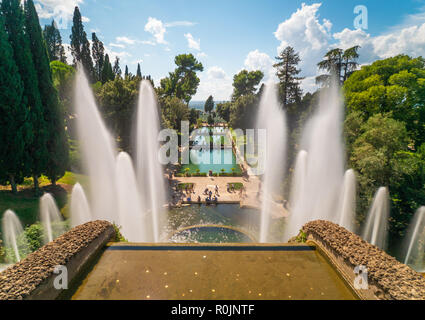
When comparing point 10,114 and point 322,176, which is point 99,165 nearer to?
point 10,114

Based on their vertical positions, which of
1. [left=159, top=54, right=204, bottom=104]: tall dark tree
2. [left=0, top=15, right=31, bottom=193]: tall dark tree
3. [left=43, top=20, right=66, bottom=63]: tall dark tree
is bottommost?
[left=0, top=15, right=31, bottom=193]: tall dark tree

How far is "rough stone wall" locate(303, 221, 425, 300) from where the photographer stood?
4.66 meters

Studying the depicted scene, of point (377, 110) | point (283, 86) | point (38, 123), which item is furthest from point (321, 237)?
point (283, 86)

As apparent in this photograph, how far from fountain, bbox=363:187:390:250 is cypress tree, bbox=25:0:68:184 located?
22.4 m

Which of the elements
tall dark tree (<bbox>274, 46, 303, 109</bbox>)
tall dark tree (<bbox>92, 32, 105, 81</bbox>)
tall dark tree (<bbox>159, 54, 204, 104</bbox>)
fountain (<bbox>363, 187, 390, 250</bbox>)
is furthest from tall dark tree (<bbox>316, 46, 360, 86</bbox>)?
tall dark tree (<bbox>92, 32, 105, 81</bbox>)

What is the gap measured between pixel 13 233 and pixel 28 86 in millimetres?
9618

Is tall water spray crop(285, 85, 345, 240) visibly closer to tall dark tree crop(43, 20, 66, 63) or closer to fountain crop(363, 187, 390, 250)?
fountain crop(363, 187, 390, 250)

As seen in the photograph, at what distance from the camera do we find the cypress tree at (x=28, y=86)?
523 inches

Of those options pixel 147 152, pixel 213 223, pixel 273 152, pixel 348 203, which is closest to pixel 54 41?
pixel 147 152

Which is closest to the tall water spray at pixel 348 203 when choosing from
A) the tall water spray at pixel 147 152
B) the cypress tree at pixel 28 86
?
the tall water spray at pixel 147 152

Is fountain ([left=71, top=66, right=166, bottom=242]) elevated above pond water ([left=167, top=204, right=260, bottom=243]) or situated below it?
above

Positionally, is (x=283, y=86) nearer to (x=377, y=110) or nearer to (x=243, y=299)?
(x=377, y=110)

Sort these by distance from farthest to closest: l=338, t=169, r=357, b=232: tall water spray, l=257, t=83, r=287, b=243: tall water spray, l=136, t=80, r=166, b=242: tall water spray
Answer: l=257, t=83, r=287, b=243: tall water spray
l=136, t=80, r=166, b=242: tall water spray
l=338, t=169, r=357, b=232: tall water spray
